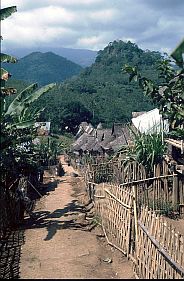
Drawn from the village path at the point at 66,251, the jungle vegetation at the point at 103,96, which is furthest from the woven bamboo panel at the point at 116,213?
the jungle vegetation at the point at 103,96

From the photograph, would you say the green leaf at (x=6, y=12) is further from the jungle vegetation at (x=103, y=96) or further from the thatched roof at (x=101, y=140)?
the jungle vegetation at (x=103, y=96)

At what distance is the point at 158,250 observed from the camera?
6695 mm

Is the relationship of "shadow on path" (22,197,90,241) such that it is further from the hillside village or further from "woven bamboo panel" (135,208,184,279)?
"woven bamboo panel" (135,208,184,279)

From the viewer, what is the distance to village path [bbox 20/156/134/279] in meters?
8.49

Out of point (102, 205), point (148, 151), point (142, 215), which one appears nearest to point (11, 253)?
point (102, 205)

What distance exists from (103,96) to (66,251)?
2826 inches

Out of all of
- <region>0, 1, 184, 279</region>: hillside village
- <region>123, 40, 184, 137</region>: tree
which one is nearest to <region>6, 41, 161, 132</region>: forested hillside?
<region>0, 1, 184, 279</region>: hillside village

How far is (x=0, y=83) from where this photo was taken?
33.5 feet

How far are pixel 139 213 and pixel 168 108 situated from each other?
5384mm

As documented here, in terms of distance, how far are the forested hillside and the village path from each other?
3812 centimetres

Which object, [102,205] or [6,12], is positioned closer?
[6,12]

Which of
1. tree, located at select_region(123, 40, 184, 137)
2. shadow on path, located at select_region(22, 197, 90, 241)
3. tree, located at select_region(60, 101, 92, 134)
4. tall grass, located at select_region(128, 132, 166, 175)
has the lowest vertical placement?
shadow on path, located at select_region(22, 197, 90, 241)

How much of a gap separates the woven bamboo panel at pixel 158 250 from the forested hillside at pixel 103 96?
42201 millimetres

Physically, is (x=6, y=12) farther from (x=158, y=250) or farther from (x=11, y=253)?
(x=158, y=250)
